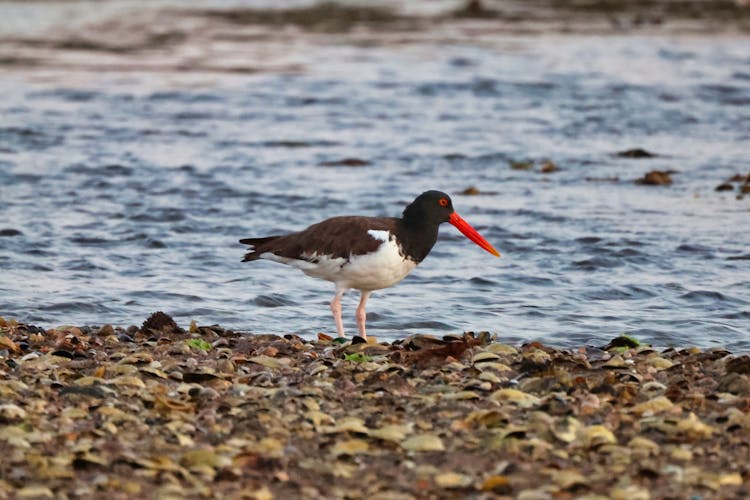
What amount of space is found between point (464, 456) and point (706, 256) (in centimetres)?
617

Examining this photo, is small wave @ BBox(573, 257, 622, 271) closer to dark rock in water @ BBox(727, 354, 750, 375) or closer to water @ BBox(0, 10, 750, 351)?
water @ BBox(0, 10, 750, 351)

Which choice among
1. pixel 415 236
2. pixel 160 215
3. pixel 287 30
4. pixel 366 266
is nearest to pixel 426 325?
pixel 415 236

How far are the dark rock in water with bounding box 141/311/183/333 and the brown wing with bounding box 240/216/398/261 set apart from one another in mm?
815

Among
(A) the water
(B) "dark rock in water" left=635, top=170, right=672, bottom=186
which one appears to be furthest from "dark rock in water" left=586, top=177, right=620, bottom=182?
(B) "dark rock in water" left=635, top=170, right=672, bottom=186

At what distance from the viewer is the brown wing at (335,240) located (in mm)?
8805

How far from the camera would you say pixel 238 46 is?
1025 inches

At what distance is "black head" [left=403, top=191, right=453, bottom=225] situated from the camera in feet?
29.9

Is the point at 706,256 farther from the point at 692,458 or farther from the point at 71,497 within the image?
the point at 71,497

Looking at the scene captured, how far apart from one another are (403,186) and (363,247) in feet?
19.8

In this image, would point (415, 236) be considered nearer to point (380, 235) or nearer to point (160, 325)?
point (380, 235)

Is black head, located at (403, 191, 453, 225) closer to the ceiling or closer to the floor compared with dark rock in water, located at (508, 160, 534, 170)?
closer to the ceiling

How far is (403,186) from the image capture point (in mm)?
14766

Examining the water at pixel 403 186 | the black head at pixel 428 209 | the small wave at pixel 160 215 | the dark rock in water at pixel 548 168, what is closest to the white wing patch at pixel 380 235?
the black head at pixel 428 209

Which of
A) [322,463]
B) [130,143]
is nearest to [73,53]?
[130,143]
